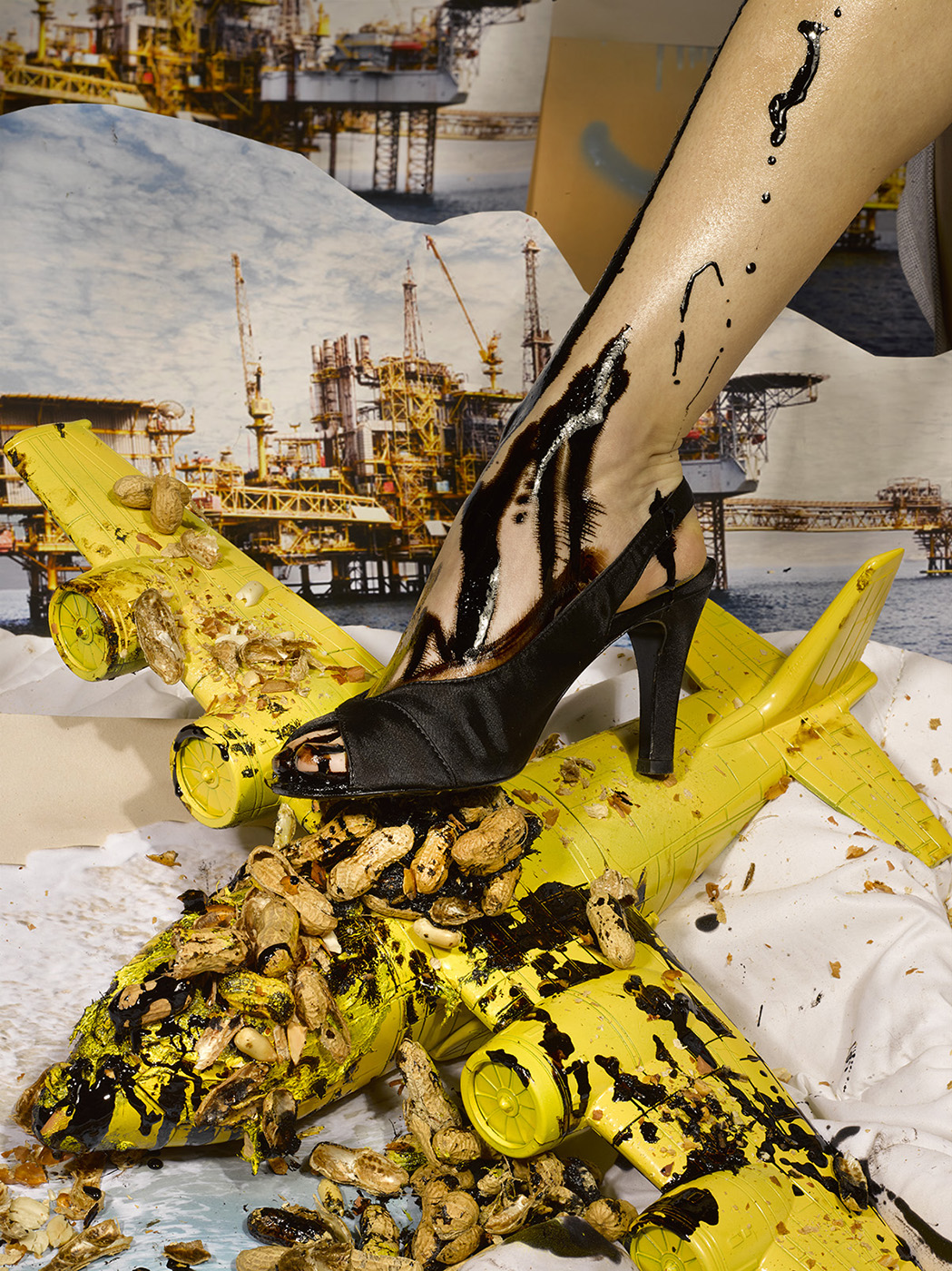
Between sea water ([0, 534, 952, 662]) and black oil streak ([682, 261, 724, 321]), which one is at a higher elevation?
black oil streak ([682, 261, 724, 321])

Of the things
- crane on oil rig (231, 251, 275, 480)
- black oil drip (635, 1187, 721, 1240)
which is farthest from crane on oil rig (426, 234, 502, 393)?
black oil drip (635, 1187, 721, 1240)

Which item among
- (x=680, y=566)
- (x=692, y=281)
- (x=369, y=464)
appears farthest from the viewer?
(x=369, y=464)

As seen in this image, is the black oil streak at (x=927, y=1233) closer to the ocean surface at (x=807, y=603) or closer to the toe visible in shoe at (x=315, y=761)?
the toe visible in shoe at (x=315, y=761)

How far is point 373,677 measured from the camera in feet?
2.67

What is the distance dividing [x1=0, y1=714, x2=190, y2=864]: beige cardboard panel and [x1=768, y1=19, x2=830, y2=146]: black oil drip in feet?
2.33

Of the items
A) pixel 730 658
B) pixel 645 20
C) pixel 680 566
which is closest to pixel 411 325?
pixel 645 20

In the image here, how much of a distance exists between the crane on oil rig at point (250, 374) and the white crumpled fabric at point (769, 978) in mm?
866

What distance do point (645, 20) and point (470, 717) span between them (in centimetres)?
144

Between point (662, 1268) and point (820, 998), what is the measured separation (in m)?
0.32

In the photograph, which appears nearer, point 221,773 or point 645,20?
point 221,773

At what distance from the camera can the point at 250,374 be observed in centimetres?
163

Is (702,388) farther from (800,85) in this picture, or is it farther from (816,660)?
(816,660)

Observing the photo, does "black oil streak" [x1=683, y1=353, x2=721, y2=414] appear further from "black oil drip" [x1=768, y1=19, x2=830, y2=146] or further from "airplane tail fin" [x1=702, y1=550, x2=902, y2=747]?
"airplane tail fin" [x1=702, y1=550, x2=902, y2=747]

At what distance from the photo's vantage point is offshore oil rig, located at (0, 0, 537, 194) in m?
1.54
